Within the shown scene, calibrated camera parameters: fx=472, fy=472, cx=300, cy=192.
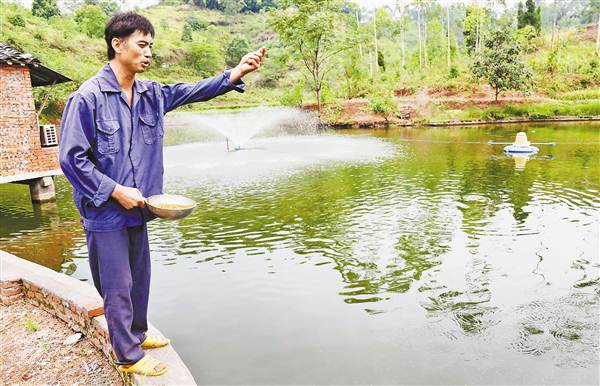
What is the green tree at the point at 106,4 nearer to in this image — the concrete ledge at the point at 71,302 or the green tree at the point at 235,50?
the green tree at the point at 235,50

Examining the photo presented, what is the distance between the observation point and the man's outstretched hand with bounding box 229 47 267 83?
2998mm

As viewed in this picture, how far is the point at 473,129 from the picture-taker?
84.9ft

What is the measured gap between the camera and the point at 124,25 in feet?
9.06

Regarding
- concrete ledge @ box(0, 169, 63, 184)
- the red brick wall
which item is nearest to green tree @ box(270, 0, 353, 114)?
the red brick wall

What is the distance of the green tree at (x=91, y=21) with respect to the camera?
6634cm

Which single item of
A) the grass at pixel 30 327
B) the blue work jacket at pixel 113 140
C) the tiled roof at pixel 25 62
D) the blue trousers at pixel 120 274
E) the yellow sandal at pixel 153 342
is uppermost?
the tiled roof at pixel 25 62

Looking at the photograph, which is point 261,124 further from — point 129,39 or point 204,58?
point 204,58

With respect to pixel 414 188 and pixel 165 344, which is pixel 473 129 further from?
pixel 165 344

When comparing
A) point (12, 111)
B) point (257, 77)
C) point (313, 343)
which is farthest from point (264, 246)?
point (257, 77)

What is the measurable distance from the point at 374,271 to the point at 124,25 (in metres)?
4.61

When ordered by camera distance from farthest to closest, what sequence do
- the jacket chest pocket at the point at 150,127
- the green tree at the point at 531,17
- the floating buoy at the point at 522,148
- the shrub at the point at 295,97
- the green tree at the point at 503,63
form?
the green tree at the point at 531,17
the shrub at the point at 295,97
the green tree at the point at 503,63
the floating buoy at the point at 522,148
the jacket chest pocket at the point at 150,127

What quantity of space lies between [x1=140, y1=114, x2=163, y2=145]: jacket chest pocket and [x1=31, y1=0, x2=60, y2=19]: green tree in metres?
76.4

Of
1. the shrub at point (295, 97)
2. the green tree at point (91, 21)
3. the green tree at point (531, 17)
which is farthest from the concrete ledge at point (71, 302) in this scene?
the green tree at point (91, 21)

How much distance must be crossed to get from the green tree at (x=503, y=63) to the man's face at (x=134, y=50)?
31.4m
